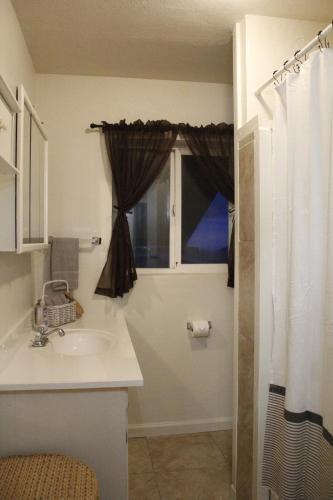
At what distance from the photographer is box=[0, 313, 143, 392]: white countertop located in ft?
4.10

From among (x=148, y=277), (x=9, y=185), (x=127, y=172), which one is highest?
(x=127, y=172)

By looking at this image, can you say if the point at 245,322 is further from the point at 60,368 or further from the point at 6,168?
the point at 6,168

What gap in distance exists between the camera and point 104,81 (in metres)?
2.33

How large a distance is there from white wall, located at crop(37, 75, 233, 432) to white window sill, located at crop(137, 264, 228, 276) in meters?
0.04

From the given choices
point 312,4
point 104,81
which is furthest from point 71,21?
point 312,4

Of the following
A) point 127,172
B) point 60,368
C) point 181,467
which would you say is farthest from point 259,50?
point 181,467

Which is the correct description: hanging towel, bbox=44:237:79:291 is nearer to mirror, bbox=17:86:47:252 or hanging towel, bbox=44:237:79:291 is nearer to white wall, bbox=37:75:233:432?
white wall, bbox=37:75:233:432

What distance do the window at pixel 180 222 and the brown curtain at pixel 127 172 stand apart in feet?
0.43

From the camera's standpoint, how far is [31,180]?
165 centimetres

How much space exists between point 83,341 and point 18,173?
3.49ft

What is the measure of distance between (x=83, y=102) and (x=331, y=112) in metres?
1.76

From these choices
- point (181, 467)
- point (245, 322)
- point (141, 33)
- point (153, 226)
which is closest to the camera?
point (245, 322)

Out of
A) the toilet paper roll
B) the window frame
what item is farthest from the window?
the toilet paper roll

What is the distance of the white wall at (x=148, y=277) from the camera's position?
7.55ft
